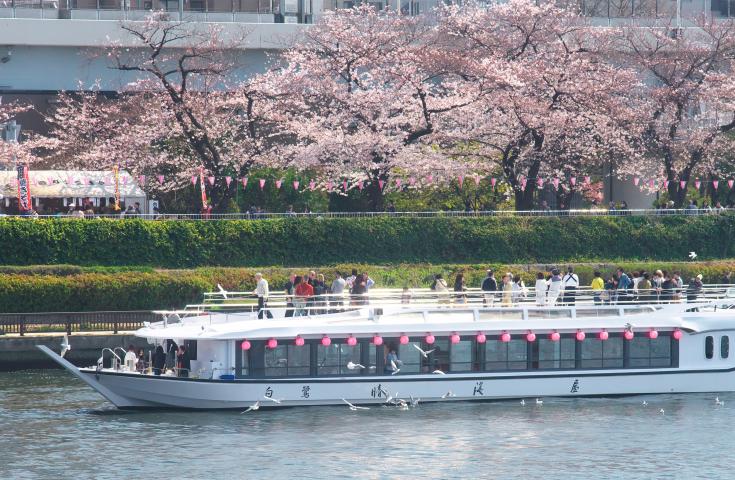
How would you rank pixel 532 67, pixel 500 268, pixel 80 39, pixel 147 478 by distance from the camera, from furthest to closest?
1. pixel 80 39
2. pixel 532 67
3. pixel 500 268
4. pixel 147 478

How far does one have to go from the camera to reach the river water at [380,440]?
110 feet

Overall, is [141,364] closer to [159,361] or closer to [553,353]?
[159,361]

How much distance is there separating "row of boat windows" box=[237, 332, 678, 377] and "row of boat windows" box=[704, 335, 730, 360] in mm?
963

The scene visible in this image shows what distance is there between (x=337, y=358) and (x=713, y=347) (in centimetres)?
1135

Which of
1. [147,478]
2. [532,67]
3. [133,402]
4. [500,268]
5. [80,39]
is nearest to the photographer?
[147,478]

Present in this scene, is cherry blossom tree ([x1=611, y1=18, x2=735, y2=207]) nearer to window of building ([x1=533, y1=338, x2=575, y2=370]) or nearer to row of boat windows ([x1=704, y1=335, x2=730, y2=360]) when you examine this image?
row of boat windows ([x1=704, y1=335, x2=730, y2=360])

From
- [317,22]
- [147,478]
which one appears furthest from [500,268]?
[147,478]

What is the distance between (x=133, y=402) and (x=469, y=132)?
31.4m

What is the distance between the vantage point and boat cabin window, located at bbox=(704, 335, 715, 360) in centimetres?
4184

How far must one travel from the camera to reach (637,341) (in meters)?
41.5

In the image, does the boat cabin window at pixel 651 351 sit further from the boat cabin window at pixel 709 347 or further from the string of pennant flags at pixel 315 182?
the string of pennant flags at pixel 315 182

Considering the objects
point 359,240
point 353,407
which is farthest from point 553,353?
point 359,240

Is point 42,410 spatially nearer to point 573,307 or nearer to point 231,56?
point 573,307

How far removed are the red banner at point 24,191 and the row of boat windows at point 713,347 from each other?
3209 centimetres
